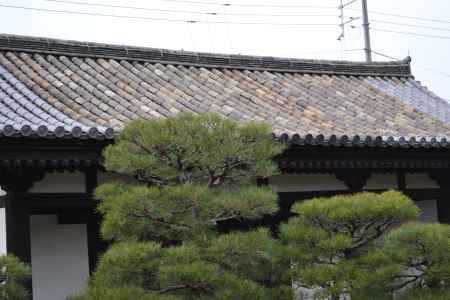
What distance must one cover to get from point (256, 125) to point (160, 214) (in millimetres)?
1101

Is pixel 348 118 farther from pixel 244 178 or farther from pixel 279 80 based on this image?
pixel 244 178

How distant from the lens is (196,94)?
9883 mm

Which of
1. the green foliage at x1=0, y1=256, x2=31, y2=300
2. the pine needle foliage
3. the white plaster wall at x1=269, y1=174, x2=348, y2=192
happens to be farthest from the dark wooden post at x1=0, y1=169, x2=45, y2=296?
the pine needle foliage

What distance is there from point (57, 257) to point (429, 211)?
5.35m

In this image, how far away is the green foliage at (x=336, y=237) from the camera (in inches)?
239

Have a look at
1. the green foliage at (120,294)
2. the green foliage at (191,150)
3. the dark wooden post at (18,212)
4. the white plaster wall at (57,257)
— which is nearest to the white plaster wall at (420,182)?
the green foliage at (191,150)

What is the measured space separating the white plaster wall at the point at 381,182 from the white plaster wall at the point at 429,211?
986 millimetres

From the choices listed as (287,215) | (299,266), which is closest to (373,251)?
(299,266)

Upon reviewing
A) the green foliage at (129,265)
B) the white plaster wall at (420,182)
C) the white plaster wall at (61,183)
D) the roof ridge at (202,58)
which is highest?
the roof ridge at (202,58)

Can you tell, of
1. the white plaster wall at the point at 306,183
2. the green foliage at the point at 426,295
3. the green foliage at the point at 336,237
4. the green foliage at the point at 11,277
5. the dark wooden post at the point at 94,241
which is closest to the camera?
the green foliage at the point at 11,277

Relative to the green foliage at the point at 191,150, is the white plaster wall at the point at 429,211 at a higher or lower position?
lower

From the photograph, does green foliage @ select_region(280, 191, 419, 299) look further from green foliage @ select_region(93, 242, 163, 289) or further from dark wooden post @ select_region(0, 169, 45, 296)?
dark wooden post @ select_region(0, 169, 45, 296)

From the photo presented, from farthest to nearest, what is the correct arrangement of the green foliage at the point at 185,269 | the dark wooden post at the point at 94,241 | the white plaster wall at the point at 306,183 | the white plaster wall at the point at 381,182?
the white plaster wall at the point at 381,182
the white plaster wall at the point at 306,183
the dark wooden post at the point at 94,241
the green foliage at the point at 185,269

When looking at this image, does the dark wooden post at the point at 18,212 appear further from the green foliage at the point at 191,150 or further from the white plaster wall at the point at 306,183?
the white plaster wall at the point at 306,183
